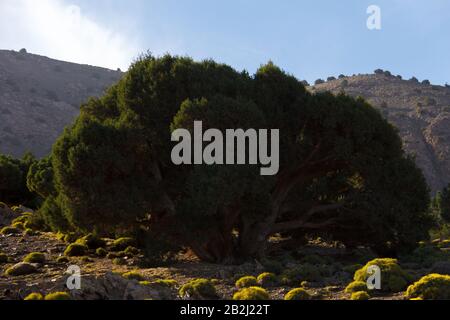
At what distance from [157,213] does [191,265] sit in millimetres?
3586

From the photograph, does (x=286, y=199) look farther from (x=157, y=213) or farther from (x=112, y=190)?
(x=112, y=190)

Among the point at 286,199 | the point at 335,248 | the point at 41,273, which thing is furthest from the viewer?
the point at 335,248

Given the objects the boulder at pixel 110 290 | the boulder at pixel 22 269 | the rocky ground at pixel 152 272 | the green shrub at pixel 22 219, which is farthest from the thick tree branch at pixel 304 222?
the green shrub at pixel 22 219

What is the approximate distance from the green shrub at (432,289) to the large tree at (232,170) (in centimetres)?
1035

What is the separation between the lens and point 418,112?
359ft

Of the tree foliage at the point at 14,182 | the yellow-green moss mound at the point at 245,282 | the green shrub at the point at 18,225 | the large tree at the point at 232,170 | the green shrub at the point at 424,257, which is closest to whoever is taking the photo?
the yellow-green moss mound at the point at 245,282

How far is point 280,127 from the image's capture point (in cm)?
2964

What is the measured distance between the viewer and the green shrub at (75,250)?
3083cm

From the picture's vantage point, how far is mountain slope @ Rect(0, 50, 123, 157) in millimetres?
108062

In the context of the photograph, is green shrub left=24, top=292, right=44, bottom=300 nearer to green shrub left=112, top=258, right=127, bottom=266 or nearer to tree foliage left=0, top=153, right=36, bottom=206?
green shrub left=112, top=258, right=127, bottom=266

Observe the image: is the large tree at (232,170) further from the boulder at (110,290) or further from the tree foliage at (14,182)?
the tree foliage at (14,182)

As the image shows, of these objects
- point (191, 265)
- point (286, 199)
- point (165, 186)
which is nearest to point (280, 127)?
point (286, 199)

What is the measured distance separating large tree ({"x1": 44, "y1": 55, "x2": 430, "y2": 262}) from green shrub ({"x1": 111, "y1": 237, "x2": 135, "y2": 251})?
17.7 ft

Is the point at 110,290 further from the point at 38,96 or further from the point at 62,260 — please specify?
the point at 38,96
